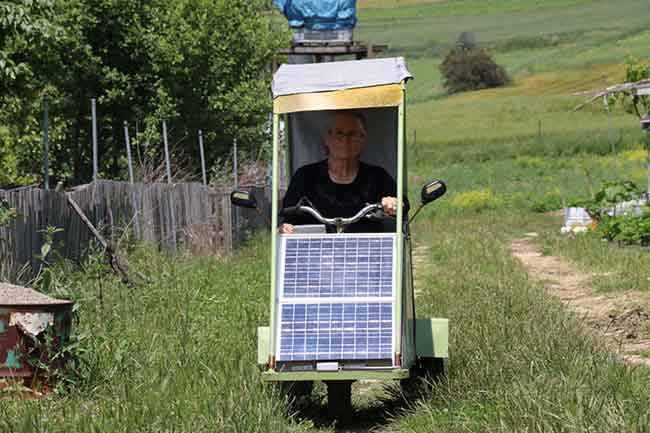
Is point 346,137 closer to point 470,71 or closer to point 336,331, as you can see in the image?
point 336,331

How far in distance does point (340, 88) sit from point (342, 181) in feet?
2.62

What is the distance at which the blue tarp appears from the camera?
30844mm

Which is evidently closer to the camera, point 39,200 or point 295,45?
point 39,200

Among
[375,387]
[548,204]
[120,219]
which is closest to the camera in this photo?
[375,387]

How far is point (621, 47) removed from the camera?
9256 cm

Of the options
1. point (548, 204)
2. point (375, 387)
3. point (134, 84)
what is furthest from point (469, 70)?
point (375, 387)

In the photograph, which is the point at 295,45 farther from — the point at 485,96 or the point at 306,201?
the point at 485,96

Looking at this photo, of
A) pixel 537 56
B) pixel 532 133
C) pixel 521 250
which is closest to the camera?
pixel 521 250

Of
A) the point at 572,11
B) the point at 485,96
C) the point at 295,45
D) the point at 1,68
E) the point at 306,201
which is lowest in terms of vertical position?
the point at 306,201

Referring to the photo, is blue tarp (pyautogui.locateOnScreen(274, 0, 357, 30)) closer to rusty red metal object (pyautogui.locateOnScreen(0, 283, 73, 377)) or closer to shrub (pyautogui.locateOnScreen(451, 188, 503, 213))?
shrub (pyautogui.locateOnScreen(451, 188, 503, 213))

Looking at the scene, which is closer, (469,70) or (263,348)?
(263,348)

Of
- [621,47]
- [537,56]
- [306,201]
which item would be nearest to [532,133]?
[621,47]

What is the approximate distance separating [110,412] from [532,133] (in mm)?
63570

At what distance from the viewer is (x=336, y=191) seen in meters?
8.84
